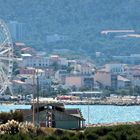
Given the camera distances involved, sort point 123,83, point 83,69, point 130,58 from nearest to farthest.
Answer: point 123,83
point 83,69
point 130,58

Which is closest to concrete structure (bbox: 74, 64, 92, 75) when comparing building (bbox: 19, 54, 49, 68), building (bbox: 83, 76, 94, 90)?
building (bbox: 19, 54, 49, 68)

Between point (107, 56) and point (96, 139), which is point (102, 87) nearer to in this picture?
point (107, 56)

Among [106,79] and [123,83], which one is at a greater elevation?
[106,79]

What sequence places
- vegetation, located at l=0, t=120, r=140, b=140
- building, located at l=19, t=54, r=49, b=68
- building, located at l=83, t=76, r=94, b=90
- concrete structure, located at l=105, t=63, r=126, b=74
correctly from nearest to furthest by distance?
vegetation, located at l=0, t=120, r=140, b=140 → building, located at l=83, t=76, r=94, b=90 → building, located at l=19, t=54, r=49, b=68 → concrete structure, located at l=105, t=63, r=126, b=74

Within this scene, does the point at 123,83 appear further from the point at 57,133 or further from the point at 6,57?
the point at 57,133

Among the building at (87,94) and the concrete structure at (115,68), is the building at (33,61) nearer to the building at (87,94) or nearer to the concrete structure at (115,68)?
the concrete structure at (115,68)

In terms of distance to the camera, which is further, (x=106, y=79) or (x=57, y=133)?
(x=106, y=79)

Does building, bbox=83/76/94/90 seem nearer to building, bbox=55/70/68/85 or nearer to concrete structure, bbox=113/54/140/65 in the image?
building, bbox=55/70/68/85

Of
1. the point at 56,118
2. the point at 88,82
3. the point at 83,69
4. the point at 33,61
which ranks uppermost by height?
the point at 33,61

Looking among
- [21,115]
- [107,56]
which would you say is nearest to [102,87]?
[107,56]

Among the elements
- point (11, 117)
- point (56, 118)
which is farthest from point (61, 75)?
point (11, 117)

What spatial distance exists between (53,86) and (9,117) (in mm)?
86692

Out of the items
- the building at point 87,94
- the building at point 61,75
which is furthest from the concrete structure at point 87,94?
the building at point 61,75

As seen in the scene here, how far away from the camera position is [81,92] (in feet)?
459
